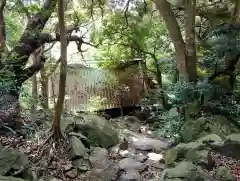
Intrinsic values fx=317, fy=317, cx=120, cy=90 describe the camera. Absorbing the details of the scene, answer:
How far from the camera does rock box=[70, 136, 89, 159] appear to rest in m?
5.73

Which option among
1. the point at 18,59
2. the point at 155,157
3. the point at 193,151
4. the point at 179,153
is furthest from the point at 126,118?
the point at 193,151

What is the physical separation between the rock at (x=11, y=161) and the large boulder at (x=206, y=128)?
2.97 m

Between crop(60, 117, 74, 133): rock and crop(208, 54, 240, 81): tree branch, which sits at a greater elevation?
crop(208, 54, 240, 81): tree branch

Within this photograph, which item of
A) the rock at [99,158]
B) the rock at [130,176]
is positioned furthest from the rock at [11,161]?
the rock at [130,176]

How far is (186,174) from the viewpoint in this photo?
403 centimetres

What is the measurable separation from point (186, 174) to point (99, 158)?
7.38 feet

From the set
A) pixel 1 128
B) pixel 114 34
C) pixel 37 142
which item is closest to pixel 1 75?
pixel 1 128

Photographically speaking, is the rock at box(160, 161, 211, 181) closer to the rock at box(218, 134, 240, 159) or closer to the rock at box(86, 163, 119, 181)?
the rock at box(218, 134, 240, 159)

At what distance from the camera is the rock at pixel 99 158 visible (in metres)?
5.70

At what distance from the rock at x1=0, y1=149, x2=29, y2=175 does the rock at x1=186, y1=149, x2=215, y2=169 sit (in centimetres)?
249

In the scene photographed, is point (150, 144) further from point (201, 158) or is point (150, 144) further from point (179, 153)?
point (201, 158)

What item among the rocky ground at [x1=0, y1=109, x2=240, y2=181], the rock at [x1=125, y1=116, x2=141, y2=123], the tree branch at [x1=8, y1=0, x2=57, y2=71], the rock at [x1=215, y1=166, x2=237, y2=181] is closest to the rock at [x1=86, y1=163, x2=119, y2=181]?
the rocky ground at [x1=0, y1=109, x2=240, y2=181]

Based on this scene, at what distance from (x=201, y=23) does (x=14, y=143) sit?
23.5 ft

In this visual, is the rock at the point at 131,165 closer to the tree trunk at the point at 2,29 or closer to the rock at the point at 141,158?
the rock at the point at 141,158
